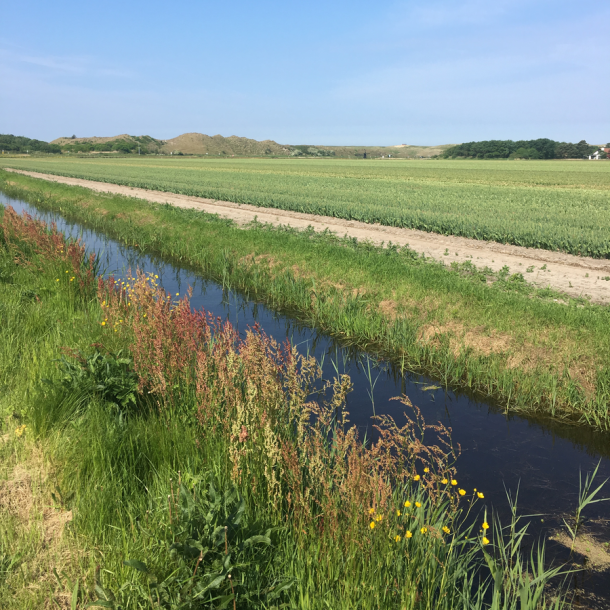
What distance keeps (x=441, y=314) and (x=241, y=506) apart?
21.5ft

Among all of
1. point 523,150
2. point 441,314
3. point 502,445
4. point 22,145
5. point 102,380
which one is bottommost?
point 502,445

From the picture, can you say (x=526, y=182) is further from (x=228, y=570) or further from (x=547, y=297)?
(x=228, y=570)

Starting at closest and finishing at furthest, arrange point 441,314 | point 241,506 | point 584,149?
point 241,506
point 441,314
point 584,149

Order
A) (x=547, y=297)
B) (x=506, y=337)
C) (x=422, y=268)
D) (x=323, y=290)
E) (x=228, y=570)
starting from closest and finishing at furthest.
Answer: (x=228, y=570) → (x=506, y=337) → (x=547, y=297) → (x=323, y=290) → (x=422, y=268)

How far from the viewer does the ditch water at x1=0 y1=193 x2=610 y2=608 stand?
441cm

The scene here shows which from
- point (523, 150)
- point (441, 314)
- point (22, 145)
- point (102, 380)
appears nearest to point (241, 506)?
point (102, 380)

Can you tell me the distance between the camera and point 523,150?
127 meters

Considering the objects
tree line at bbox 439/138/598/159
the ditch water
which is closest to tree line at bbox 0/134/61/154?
tree line at bbox 439/138/598/159

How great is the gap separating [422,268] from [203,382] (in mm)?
8444

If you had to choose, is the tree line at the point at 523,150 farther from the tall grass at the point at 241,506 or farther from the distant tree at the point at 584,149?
the tall grass at the point at 241,506

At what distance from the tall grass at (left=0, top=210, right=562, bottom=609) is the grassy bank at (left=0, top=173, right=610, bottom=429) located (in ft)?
8.84

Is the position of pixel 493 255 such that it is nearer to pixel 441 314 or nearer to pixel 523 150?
pixel 441 314

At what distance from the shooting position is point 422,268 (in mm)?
11641

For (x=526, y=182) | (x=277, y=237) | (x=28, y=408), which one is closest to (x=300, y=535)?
(x=28, y=408)
